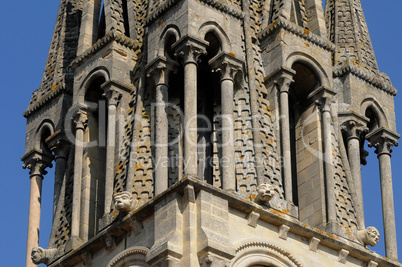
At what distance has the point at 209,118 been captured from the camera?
38.7 meters

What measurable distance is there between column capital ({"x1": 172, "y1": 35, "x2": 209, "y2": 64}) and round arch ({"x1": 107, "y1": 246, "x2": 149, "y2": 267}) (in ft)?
14.8

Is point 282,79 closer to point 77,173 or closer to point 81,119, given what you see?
point 81,119

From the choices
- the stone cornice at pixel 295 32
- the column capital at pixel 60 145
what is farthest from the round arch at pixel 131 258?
the stone cornice at pixel 295 32

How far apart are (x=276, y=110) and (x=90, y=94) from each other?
15.5 feet

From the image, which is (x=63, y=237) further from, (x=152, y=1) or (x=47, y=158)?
(x=152, y=1)

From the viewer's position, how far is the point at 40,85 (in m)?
42.5

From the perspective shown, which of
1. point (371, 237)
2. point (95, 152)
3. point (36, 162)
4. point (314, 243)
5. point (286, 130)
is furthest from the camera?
point (36, 162)

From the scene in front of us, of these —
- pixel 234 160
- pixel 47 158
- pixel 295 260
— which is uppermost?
pixel 47 158

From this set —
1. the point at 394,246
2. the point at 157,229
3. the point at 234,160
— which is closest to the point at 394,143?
the point at 394,246

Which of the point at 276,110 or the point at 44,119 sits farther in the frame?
the point at 44,119

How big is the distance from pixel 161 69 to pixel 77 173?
11.0 feet

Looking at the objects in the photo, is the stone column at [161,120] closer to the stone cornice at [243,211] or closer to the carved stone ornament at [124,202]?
the carved stone ornament at [124,202]

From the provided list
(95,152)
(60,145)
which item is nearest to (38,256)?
(95,152)

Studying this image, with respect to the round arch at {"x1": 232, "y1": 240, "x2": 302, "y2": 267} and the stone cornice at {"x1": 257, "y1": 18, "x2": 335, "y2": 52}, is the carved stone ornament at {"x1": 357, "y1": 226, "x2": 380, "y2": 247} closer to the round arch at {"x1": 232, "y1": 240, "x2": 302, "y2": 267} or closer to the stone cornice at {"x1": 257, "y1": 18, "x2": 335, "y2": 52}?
the round arch at {"x1": 232, "y1": 240, "x2": 302, "y2": 267}
